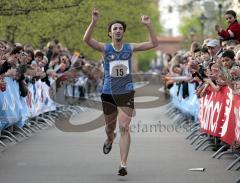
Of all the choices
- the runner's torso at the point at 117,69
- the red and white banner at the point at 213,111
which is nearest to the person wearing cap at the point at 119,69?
the runner's torso at the point at 117,69

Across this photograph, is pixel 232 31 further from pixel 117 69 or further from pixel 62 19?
pixel 62 19

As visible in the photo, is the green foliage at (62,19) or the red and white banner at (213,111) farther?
the green foliage at (62,19)

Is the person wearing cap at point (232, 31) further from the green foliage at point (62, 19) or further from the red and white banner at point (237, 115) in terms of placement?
the red and white banner at point (237, 115)

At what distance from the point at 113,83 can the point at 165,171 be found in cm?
137

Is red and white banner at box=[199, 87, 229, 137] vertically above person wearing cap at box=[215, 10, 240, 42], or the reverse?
person wearing cap at box=[215, 10, 240, 42]

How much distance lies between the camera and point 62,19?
27.5 metres

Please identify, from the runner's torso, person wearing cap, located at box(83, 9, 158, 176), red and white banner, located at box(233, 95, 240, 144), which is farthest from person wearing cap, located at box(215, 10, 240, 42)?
the runner's torso

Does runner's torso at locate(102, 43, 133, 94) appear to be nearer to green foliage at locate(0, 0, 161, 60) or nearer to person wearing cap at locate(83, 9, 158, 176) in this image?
person wearing cap at locate(83, 9, 158, 176)

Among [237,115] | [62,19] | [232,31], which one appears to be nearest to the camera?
[237,115]

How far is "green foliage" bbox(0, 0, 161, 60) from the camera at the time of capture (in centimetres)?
1853

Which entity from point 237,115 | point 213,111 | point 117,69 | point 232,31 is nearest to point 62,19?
point 232,31

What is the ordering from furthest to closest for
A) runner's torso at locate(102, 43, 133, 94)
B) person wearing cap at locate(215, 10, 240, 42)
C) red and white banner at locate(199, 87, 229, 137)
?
person wearing cap at locate(215, 10, 240, 42)
red and white banner at locate(199, 87, 229, 137)
runner's torso at locate(102, 43, 133, 94)

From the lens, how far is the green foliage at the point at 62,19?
1853 centimetres

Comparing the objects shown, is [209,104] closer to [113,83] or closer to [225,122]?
[225,122]
